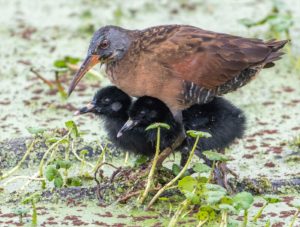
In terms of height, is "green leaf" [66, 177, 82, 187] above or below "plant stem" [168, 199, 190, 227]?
above

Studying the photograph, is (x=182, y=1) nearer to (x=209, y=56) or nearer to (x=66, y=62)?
(x=66, y=62)

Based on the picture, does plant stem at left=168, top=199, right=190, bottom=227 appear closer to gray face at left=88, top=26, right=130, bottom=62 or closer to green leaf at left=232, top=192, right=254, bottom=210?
green leaf at left=232, top=192, right=254, bottom=210

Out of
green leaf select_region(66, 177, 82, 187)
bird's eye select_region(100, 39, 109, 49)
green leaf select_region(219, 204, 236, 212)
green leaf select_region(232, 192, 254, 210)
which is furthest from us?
bird's eye select_region(100, 39, 109, 49)

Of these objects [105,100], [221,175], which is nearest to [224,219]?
[221,175]

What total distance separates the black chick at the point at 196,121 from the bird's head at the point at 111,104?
0.55 ft

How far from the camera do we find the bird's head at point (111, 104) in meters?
6.43

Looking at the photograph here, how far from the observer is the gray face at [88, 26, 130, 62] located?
6.45 meters

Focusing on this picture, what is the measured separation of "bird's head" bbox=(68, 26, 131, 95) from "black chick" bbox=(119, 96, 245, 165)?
0.37 m

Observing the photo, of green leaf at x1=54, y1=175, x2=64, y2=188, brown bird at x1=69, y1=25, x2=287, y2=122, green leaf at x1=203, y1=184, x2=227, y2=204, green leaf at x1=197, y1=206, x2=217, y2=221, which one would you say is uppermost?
brown bird at x1=69, y1=25, x2=287, y2=122

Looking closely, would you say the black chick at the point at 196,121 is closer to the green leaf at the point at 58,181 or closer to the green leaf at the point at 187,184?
the green leaf at the point at 58,181

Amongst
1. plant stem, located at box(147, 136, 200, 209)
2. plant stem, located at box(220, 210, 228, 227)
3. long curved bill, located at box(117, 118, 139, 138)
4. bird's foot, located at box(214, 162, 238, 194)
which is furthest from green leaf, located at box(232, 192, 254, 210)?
long curved bill, located at box(117, 118, 139, 138)

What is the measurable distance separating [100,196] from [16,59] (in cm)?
299

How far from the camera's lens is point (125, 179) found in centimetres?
632

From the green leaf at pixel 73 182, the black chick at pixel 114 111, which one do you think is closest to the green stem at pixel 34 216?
the green leaf at pixel 73 182
